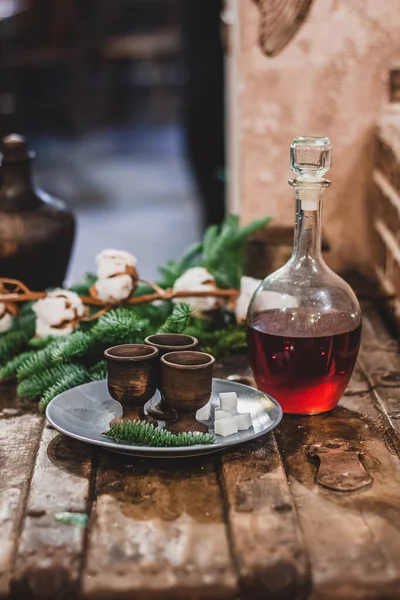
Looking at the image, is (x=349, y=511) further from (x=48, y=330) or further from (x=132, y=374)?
(x=48, y=330)

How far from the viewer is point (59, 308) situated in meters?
1.59

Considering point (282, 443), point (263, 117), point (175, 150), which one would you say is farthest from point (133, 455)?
point (175, 150)

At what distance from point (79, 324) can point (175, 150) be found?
6.77 metres

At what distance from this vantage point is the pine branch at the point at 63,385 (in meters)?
1.39

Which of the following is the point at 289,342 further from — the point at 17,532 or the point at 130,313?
the point at 17,532

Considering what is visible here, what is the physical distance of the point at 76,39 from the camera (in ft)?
29.6

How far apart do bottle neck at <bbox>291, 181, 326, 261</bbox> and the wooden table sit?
0.88 feet

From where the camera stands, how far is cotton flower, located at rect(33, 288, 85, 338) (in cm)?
159

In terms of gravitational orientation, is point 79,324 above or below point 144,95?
above

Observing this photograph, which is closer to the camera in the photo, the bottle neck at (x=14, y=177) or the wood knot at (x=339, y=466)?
the wood knot at (x=339, y=466)

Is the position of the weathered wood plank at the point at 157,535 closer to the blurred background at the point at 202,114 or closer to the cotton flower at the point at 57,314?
the cotton flower at the point at 57,314

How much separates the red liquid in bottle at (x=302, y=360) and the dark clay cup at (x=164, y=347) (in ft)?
0.43

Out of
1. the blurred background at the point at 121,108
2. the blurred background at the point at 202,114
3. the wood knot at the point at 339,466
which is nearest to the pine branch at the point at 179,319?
the wood knot at the point at 339,466

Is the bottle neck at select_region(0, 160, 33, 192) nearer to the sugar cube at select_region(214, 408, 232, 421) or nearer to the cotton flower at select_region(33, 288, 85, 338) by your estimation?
the cotton flower at select_region(33, 288, 85, 338)
